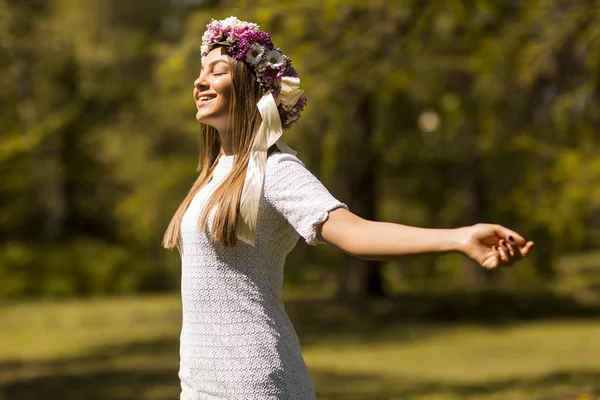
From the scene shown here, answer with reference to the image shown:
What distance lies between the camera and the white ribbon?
2.92 meters

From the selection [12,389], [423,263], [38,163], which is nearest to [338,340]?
[12,389]

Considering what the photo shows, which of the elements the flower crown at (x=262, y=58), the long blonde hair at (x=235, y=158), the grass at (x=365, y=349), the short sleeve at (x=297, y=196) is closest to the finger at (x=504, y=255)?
the short sleeve at (x=297, y=196)

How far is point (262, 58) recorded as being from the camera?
3.20m

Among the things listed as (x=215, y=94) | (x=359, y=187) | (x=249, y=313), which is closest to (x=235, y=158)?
(x=215, y=94)

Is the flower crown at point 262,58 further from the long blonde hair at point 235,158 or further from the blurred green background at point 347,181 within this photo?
the blurred green background at point 347,181

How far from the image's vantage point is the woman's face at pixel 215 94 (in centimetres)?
318

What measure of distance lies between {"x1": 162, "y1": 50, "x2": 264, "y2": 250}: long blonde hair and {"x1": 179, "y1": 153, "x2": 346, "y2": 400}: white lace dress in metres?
0.07

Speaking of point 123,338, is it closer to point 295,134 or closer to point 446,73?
point 295,134

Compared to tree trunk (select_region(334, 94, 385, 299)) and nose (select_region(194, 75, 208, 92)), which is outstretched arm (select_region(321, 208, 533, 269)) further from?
tree trunk (select_region(334, 94, 385, 299))

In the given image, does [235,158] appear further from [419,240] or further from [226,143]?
[419,240]

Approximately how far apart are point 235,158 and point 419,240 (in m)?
0.73

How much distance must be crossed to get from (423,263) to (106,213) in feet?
32.1

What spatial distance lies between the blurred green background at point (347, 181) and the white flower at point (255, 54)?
6.15 m

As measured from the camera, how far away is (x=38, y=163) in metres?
31.7
